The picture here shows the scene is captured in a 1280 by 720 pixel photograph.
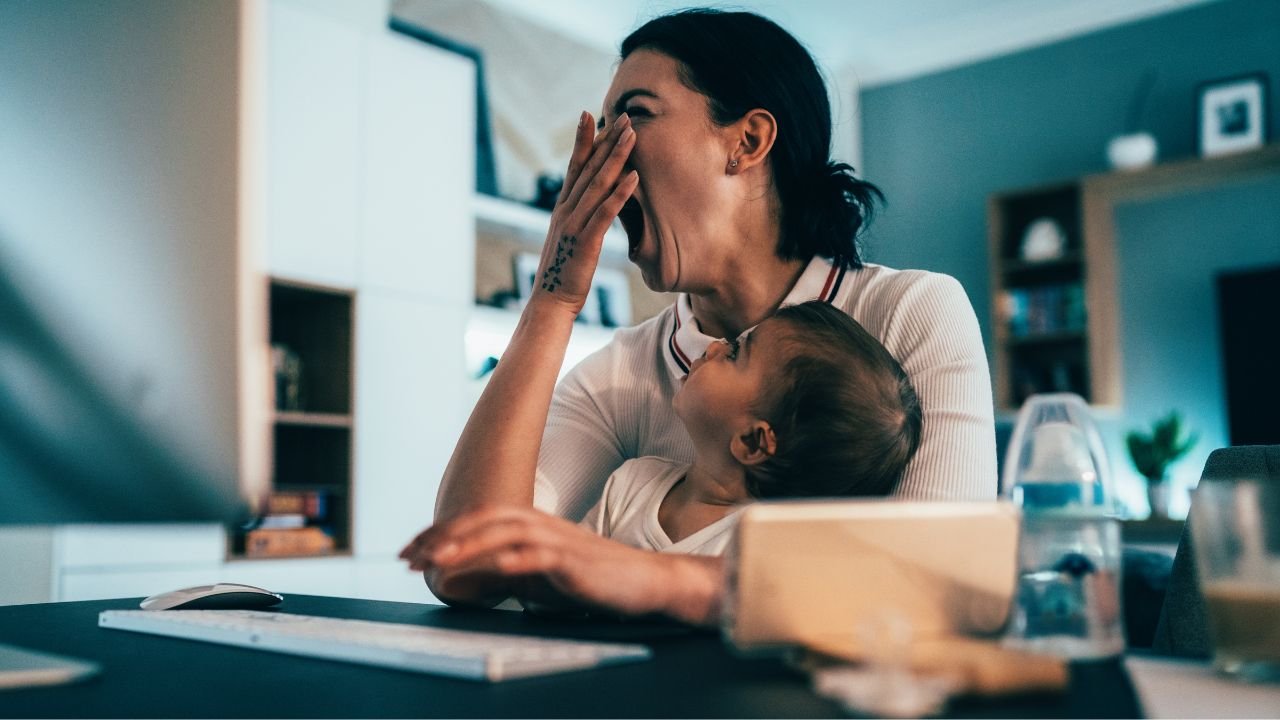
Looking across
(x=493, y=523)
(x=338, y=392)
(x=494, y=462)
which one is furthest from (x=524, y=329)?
(x=338, y=392)

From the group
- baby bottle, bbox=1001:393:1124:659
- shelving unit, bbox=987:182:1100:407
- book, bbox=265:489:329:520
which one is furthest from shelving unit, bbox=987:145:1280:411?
baby bottle, bbox=1001:393:1124:659

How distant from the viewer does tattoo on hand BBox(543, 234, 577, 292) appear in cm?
130

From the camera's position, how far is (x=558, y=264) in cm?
131

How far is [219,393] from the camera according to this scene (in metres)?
0.51

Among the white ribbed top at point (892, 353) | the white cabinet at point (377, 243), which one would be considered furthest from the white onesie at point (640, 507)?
the white cabinet at point (377, 243)

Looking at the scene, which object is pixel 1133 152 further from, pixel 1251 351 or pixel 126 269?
pixel 126 269

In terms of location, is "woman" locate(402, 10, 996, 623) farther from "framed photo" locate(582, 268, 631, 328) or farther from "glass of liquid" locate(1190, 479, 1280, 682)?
"framed photo" locate(582, 268, 631, 328)

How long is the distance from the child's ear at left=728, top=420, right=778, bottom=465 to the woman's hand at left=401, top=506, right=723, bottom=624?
0.28 meters

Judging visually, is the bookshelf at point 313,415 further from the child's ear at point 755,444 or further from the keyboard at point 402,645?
the keyboard at point 402,645

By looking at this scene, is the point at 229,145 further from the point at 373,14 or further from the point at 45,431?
the point at 373,14

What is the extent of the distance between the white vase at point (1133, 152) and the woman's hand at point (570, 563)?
448 cm

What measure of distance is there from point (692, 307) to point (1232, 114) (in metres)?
4.06

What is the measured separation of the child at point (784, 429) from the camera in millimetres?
1066

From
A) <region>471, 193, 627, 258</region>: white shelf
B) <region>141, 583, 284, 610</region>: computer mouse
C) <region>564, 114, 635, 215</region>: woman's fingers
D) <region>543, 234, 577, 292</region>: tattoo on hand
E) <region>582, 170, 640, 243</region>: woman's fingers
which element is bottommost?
<region>141, 583, 284, 610</region>: computer mouse
